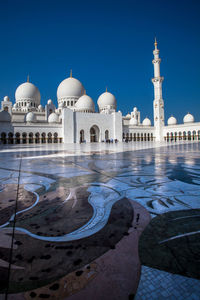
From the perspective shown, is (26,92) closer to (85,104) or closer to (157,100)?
(85,104)

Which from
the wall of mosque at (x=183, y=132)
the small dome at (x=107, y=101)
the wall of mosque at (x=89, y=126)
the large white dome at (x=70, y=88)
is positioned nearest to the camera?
the wall of mosque at (x=89, y=126)

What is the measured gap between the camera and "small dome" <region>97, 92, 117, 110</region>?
37.8 metres

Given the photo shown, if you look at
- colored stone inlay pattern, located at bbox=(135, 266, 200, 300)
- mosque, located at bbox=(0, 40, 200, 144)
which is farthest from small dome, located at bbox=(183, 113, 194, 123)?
colored stone inlay pattern, located at bbox=(135, 266, 200, 300)

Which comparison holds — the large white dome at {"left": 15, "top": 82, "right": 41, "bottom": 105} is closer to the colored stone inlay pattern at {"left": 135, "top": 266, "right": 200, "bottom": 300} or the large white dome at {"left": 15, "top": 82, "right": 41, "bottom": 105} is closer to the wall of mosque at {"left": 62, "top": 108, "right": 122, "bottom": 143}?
the wall of mosque at {"left": 62, "top": 108, "right": 122, "bottom": 143}

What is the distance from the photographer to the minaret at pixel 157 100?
31469 millimetres

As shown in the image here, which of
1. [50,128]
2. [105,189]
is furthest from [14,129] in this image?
[105,189]

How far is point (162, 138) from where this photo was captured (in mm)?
34719

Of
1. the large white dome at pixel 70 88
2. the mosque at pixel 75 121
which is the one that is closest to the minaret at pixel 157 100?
the mosque at pixel 75 121

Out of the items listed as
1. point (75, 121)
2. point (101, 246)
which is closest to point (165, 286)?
point (101, 246)

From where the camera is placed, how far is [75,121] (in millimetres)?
28328

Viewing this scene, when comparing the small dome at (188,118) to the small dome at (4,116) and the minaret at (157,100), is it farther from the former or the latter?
the small dome at (4,116)

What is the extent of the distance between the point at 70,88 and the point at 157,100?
57.7ft

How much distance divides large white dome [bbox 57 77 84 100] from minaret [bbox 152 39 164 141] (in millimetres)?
15013

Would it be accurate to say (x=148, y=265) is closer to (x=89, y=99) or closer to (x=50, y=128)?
(x=50, y=128)
